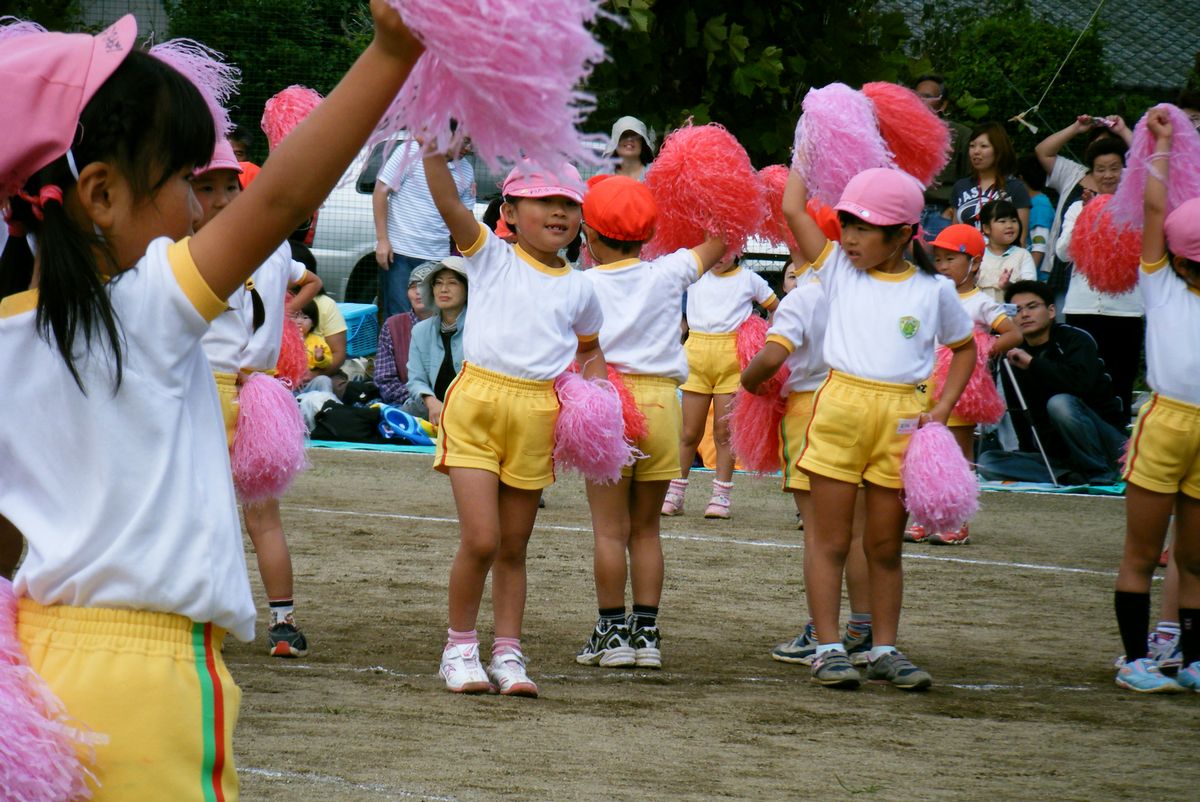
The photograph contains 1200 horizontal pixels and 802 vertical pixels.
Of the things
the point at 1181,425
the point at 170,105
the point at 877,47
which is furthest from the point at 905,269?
the point at 877,47

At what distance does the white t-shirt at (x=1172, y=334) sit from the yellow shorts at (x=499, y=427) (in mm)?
2197

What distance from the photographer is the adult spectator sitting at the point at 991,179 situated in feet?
37.5

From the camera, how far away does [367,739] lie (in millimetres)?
4188

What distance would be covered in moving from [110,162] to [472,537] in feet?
10.1

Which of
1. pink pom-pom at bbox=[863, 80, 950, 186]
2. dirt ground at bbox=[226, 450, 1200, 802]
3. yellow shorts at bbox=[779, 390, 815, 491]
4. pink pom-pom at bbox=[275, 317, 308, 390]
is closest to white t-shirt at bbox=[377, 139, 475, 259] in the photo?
dirt ground at bbox=[226, 450, 1200, 802]

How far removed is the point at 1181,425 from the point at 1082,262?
4.64 ft

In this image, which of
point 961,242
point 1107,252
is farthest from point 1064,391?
point 1107,252

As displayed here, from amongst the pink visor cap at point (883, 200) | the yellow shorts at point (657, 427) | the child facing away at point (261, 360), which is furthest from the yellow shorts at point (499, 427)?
the pink visor cap at point (883, 200)

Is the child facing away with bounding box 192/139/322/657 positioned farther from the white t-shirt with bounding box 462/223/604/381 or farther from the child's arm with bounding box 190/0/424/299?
the child's arm with bounding box 190/0/424/299

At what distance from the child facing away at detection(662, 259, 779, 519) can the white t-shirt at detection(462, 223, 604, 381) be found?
413 centimetres

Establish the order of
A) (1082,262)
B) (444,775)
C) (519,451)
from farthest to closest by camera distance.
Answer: (1082,262) < (519,451) < (444,775)

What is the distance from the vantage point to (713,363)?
30.7 feet

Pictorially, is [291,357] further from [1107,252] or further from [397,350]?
[397,350]

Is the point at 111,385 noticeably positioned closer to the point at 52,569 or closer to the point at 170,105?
the point at 52,569
